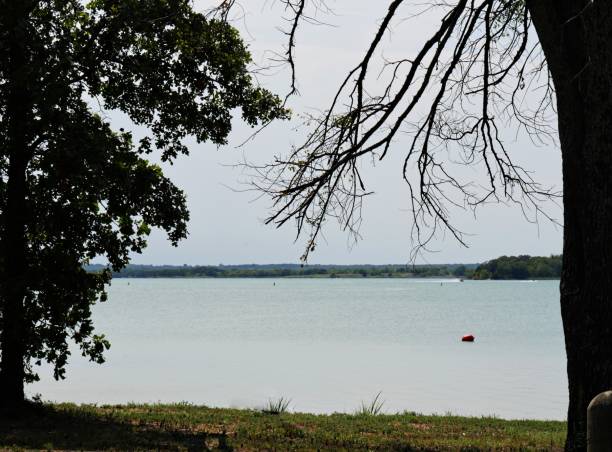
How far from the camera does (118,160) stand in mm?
14586

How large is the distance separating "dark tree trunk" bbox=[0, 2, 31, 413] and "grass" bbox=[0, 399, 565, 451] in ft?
2.74

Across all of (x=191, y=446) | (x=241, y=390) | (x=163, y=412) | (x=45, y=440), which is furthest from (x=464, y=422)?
(x=241, y=390)

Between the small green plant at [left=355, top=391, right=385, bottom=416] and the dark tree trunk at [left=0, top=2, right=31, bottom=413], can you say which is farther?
the small green plant at [left=355, top=391, right=385, bottom=416]

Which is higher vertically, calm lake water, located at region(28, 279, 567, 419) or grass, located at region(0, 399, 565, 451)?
grass, located at region(0, 399, 565, 451)

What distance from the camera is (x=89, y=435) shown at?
41.8ft

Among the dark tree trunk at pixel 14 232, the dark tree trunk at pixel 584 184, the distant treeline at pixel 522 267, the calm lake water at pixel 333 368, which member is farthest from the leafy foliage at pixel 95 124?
the distant treeline at pixel 522 267

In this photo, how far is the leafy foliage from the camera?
1378 centimetres

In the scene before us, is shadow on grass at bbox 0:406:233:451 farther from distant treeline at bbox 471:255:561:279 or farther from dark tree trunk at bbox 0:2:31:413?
distant treeline at bbox 471:255:561:279

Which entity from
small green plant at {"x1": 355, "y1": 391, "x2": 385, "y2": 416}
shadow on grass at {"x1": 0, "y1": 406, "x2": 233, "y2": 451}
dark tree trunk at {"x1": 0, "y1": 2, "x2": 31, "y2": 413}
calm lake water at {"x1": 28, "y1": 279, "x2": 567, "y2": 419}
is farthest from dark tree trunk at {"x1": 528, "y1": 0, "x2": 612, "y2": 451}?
calm lake water at {"x1": 28, "y1": 279, "x2": 567, "y2": 419}

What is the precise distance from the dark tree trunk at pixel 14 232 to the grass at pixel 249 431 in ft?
2.74

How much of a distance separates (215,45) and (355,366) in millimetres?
24871

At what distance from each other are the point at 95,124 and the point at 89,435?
18.1 feet

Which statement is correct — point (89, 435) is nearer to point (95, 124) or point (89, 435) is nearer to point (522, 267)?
point (95, 124)

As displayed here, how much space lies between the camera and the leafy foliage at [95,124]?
13.8 metres
